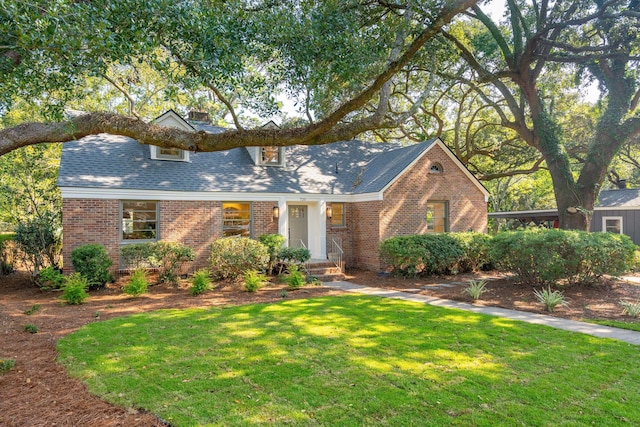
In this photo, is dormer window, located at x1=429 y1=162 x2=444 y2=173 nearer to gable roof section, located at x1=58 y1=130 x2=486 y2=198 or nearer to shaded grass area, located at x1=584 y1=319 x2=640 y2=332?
gable roof section, located at x1=58 y1=130 x2=486 y2=198

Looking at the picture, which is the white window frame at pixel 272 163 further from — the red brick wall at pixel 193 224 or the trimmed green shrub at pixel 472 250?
the trimmed green shrub at pixel 472 250

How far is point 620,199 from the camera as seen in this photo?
826 inches

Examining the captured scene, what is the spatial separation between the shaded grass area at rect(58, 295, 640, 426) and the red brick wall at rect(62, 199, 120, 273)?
5563mm

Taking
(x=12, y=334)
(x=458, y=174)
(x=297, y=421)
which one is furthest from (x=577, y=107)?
(x=12, y=334)

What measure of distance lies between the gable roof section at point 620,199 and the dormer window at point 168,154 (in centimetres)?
2209

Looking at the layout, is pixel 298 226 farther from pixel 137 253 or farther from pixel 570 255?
pixel 570 255

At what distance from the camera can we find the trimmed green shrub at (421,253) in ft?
41.0

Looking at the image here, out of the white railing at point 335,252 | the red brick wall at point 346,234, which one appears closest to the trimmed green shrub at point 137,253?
the white railing at point 335,252

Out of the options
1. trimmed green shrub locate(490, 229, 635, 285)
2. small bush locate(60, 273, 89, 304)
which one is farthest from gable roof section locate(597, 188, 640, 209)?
small bush locate(60, 273, 89, 304)

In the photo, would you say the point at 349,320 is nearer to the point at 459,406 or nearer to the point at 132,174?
the point at 459,406

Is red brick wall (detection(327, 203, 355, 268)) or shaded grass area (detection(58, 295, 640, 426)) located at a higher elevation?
red brick wall (detection(327, 203, 355, 268))

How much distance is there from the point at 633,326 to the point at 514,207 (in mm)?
34242

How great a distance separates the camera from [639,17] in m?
12.0

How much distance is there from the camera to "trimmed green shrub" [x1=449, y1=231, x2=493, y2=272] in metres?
13.6
